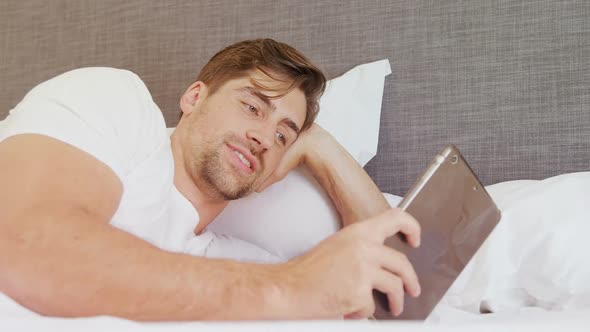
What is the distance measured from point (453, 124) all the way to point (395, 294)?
0.70 metres

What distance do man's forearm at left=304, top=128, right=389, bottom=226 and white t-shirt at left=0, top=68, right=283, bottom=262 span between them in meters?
0.33

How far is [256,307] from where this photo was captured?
80cm

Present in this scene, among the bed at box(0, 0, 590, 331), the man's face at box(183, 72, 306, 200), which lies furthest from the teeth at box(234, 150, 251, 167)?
the bed at box(0, 0, 590, 331)

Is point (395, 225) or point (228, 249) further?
point (228, 249)

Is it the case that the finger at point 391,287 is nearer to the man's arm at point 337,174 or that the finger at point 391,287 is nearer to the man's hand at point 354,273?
the man's hand at point 354,273

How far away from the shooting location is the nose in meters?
1.31

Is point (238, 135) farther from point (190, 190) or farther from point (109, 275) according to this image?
point (109, 275)

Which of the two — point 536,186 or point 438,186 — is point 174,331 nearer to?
point 438,186

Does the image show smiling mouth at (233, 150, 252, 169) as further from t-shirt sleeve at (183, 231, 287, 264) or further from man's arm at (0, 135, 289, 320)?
man's arm at (0, 135, 289, 320)

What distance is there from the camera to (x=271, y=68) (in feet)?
4.56

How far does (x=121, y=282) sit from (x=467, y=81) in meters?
0.93

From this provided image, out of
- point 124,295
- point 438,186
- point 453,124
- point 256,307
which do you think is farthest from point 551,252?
point 124,295

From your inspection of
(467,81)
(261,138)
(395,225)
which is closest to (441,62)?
(467,81)

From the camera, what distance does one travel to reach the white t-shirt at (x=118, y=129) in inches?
39.3
